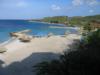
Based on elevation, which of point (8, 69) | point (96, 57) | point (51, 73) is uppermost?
point (96, 57)

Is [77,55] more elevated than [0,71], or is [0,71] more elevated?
[77,55]

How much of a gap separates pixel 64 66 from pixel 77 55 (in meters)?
0.31

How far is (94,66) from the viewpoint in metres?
3.64

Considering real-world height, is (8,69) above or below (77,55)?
below

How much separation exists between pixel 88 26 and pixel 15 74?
46.7ft

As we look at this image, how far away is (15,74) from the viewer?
25.4 feet

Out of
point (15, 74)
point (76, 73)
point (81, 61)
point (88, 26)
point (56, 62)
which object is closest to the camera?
point (76, 73)

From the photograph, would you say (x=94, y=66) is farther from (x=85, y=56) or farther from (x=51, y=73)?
(x=51, y=73)

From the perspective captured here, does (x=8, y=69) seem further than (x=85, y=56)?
Yes

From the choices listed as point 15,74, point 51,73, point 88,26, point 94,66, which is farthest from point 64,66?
point 88,26

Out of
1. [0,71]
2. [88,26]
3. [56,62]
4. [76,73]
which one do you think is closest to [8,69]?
[0,71]

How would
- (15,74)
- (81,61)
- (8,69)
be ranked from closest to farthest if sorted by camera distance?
(81,61)
(15,74)
(8,69)

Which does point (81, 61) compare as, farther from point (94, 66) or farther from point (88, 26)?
point (88, 26)

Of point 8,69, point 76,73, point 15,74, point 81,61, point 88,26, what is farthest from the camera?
point 88,26
